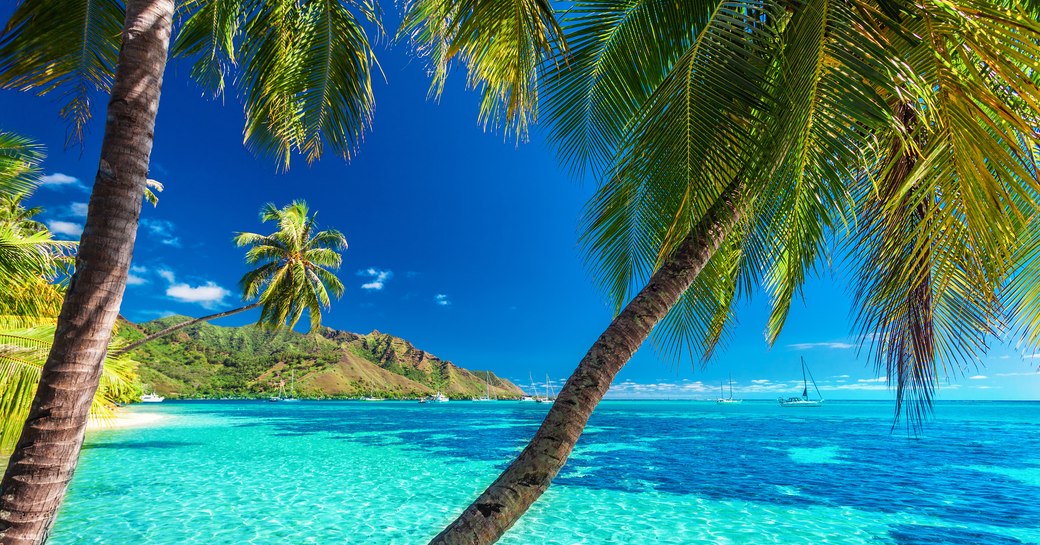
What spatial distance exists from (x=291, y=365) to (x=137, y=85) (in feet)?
335

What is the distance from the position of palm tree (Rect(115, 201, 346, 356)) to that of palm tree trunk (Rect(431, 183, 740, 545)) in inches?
691

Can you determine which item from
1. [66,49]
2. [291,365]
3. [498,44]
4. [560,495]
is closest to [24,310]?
[66,49]

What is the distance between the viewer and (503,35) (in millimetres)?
2922

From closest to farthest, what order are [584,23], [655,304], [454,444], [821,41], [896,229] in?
[821,41] < [655,304] < [896,229] < [584,23] < [454,444]

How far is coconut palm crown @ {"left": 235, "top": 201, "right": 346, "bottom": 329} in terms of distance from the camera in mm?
17500

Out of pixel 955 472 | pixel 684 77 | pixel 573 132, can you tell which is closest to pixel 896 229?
pixel 684 77

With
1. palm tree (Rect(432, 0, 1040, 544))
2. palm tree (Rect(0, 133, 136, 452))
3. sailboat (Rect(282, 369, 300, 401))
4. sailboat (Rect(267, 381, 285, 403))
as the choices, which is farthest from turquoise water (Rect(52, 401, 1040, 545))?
sailboat (Rect(282, 369, 300, 401))

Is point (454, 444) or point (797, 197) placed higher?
point (797, 197)

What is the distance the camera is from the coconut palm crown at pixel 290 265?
1750 cm

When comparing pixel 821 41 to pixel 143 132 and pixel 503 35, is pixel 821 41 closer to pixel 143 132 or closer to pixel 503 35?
pixel 503 35

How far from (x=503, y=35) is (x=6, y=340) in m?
4.14

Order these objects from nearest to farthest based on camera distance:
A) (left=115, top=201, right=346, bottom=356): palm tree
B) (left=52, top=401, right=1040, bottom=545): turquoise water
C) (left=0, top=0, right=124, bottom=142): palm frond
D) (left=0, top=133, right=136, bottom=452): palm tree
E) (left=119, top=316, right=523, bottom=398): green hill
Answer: (left=0, top=0, right=124, bottom=142): palm frond
(left=0, top=133, right=136, bottom=452): palm tree
(left=52, top=401, right=1040, bottom=545): turquoise water
(left=115, top=201, right=346, bottom=356): palm tree
(left=119, top=316, right=523, bottom=398): green hill

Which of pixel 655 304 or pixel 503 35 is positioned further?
pixel 503 35

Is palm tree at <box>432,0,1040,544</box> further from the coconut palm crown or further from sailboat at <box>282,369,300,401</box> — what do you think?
sailboat at <box>282,369,300,401</box>
